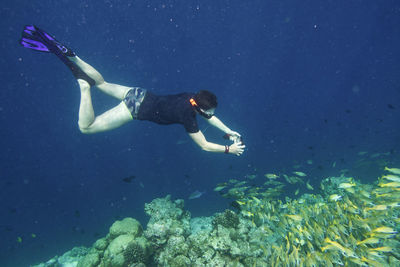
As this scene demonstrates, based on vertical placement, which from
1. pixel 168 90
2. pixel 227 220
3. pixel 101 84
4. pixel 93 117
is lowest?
pixel 227 220

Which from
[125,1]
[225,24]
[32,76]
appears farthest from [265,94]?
[32,76]

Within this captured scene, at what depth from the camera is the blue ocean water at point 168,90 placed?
44.7 ft

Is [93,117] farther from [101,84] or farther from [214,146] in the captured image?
[214,146]

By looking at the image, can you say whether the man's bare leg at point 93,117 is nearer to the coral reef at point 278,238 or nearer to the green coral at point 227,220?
the coral reef at point 278,238

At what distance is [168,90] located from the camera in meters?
19.7

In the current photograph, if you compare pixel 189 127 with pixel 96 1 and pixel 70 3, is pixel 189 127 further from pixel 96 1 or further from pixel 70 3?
pixel 70 3

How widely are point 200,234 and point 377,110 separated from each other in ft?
175

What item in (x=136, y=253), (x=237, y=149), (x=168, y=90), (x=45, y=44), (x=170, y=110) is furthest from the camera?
(x=168, y=90)

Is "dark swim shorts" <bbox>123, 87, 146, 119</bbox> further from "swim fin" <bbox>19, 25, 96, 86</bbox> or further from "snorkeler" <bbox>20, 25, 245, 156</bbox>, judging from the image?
"swim fin" <bbox>19, 25, 96, 86</bbox>

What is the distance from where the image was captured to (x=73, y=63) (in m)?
5.12

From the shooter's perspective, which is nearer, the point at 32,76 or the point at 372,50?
the point at 32,76

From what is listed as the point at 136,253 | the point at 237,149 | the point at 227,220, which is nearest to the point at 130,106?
the point at 237,149

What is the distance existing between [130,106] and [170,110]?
1414mm

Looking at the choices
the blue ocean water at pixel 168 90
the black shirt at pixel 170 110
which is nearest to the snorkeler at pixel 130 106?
the black shirt at pixel 170 110
